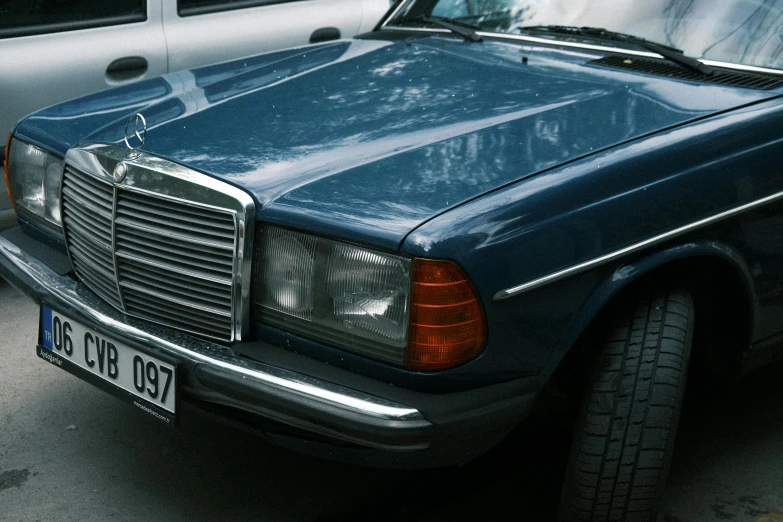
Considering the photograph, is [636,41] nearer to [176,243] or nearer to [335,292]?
[335,292]

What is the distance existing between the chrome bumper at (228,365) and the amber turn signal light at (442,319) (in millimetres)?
131

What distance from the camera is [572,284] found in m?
2.30

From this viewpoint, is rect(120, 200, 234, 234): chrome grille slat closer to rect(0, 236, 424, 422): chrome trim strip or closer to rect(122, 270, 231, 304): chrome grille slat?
rect(122, 270, 231, 304): chrome grille slat

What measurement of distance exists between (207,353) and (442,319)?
588 millimetres

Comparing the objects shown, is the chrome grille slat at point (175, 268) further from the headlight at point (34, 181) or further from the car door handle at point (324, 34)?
the car door handle at point (324, 34)

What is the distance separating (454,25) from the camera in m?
3.60

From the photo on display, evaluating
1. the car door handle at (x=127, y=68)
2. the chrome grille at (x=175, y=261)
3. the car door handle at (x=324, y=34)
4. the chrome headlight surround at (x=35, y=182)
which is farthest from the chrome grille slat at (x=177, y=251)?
the car door handle at (x=324, y=34)

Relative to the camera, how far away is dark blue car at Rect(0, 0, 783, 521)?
2.20 m

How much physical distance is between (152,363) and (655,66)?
1.69m

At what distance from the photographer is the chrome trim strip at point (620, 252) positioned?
2.21m

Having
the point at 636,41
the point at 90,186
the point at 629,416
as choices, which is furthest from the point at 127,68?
the point at 629,416

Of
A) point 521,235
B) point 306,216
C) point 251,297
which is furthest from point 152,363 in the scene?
point 521,235

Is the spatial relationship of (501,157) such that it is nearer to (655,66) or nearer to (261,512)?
(655,66)

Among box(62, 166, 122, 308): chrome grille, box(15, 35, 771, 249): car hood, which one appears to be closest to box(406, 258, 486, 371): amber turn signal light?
box(15, 35, 771, 249): car hood
